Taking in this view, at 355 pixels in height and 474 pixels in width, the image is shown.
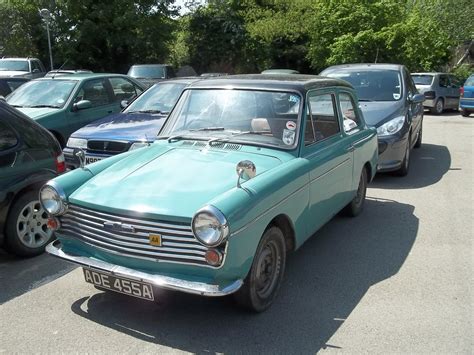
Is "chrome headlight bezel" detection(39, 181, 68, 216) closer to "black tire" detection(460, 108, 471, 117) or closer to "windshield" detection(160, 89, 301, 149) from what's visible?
"windshield" detection(160, 89, 301, 149)

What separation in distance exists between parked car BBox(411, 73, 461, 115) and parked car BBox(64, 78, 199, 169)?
516 inches

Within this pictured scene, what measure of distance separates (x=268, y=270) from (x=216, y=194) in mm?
779

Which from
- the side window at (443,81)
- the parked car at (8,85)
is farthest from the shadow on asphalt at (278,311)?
the side window at (443,81)

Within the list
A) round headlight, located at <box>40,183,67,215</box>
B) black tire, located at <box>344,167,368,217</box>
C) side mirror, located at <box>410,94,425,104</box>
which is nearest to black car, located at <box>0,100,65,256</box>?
round headlight, located at <box>40,183,67,215</box>

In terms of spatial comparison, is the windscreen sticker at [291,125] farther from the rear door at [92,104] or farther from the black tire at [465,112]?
the black tire at [465,112]

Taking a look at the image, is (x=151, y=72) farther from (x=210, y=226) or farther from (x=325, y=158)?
(x=210, y=226)

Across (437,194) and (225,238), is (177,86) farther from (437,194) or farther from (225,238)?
(225,238)

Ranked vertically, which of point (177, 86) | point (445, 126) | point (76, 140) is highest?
point (177, 86)

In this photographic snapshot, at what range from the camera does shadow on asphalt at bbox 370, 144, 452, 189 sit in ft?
25.9

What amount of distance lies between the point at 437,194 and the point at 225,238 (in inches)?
200

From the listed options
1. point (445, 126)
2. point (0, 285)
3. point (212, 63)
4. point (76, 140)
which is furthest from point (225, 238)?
point (212, 63)

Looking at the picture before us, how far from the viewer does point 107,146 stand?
6945mm

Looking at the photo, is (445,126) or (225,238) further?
(445,126)

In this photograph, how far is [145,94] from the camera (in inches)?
336
